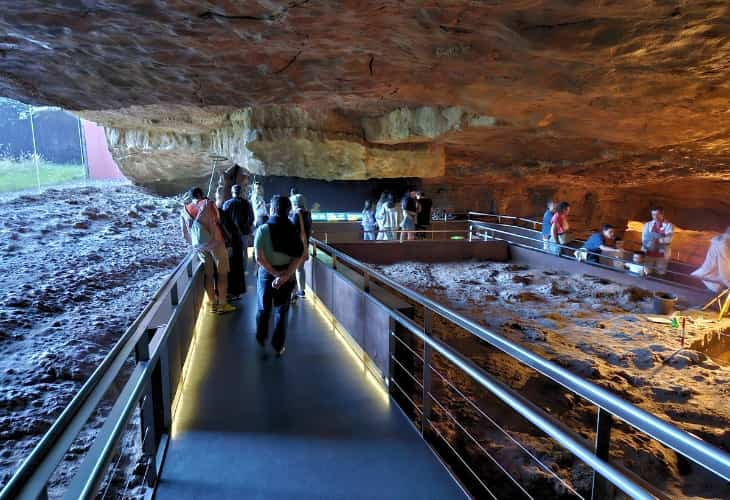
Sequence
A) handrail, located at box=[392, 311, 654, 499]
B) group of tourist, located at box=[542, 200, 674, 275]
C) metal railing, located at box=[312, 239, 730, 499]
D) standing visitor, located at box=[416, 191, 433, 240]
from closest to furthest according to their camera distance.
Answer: metal railing, located at box=[312, 239, 730, 499]
handrail, located at box=[392, 311, 654, 499]
group of tourist, located at box=[542, 200, 674, 275]
standing visitor, located at box=[416, 191, 433, 240]

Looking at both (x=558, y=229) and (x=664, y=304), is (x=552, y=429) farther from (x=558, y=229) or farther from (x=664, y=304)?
(x=558, y=229)

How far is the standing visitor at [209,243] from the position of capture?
590 centimetres

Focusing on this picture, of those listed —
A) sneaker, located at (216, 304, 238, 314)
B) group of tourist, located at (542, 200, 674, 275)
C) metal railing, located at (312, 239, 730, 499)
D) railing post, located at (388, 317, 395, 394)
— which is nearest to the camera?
metal railing, located at (312, 239, 730, 499)

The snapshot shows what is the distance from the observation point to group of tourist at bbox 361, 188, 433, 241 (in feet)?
37.9

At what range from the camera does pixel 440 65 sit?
614 centimetres

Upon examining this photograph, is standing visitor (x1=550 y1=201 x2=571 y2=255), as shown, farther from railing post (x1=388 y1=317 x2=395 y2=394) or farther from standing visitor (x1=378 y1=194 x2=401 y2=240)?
railing post (x1=388 y1=317 x2=395 y2=394)

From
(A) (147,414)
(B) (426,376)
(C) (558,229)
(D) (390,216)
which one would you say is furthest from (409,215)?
(A) (147,414)

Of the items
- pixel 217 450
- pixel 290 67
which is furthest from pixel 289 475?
pixel 290 67

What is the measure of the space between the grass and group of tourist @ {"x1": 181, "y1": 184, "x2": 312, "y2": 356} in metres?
14.1

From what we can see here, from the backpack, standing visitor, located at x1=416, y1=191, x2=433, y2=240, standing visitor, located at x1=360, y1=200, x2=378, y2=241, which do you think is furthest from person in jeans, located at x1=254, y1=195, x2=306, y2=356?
standing visitor, located at x1=416, y1=191, x2=433, y2=240

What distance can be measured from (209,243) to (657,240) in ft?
26.6

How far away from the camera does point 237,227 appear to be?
658 cm

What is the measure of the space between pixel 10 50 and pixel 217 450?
504 cm

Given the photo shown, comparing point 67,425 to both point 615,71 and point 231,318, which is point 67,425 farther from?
point 615,71
